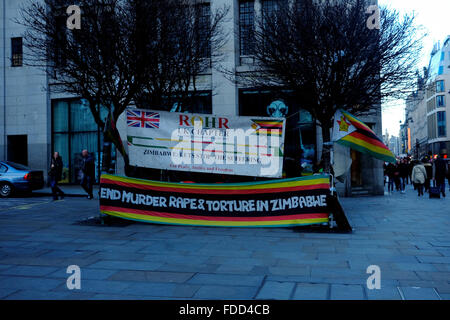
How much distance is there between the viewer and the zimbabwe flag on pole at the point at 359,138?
9336mm

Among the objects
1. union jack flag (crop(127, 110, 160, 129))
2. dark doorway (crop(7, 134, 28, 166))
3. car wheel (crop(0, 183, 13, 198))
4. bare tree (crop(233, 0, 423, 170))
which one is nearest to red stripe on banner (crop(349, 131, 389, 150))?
bare tree (crop(233, 0, 423, 170))

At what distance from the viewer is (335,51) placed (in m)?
12.8

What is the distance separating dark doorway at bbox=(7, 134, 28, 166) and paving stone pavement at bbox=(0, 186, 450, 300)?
15.5 m

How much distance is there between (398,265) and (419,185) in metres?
14.8

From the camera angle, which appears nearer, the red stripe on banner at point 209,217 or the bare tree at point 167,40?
the red stripe on banner at point 209,217

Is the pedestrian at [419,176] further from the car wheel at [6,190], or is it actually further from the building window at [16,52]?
the building window at [16,52]

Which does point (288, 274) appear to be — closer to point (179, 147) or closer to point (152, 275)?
point (152, 275)

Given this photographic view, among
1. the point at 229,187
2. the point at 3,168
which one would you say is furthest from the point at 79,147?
the point at 229,187

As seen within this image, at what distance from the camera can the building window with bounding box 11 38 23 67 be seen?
23938 mm

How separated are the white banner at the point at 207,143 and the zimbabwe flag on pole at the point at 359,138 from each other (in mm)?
1386

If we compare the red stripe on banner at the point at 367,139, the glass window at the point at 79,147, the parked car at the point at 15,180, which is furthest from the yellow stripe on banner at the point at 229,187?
the glass window at the point at 79,147

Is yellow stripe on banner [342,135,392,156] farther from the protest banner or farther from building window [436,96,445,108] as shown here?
building window [436,96,445,108]
